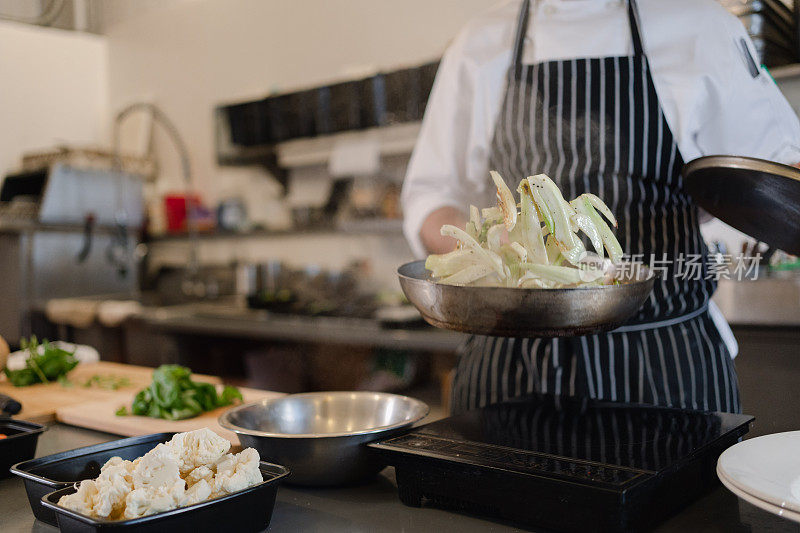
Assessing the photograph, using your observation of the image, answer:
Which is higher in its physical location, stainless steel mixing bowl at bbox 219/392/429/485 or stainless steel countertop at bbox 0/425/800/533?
stainless steel mixing bowl at bbox 219/392/429/485

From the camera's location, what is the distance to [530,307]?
2.92ft

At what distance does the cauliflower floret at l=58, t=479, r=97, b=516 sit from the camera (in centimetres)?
80

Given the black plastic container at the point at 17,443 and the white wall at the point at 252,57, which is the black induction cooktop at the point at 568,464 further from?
the white wall at the point at 252,57

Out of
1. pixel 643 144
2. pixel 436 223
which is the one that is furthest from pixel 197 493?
pixel 643 144

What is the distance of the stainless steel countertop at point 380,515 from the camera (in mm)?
864

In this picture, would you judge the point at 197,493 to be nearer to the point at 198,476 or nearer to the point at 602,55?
the point at 198,476

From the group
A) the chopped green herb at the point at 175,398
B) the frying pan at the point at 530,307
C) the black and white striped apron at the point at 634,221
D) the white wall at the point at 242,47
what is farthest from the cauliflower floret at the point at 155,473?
the white wall at the point at 242,47

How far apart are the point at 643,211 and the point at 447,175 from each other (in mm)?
455

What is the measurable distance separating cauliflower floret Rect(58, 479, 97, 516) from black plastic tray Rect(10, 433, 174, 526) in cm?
8

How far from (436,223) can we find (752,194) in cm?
70

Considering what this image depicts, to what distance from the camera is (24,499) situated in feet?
3.44

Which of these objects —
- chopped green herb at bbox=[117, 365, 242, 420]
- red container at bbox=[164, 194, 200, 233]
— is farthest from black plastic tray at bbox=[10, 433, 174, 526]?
red container at bbox=[164, 194, 200, 233]

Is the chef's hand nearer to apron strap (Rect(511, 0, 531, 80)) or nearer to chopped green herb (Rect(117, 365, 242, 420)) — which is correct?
apron strap (Rect(511, 0, 531, 80))

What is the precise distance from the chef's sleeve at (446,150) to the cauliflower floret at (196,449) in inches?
33.0
